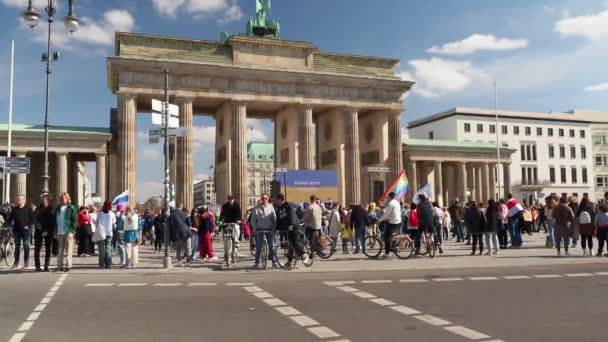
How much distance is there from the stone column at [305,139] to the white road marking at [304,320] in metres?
46.3

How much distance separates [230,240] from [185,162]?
116ft

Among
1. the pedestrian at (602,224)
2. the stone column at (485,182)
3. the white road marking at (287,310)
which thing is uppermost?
the stone column at (485,182)

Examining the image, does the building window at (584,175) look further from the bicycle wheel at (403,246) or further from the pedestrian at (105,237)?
the pedestrian at (105,237)

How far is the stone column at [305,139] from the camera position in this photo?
181 ft

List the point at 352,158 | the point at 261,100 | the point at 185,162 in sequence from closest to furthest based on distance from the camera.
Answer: the point at 185,162 → the point at 261,100 → the point at 352,158

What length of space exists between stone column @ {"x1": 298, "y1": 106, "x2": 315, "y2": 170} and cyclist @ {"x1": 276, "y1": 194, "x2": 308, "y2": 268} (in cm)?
3814

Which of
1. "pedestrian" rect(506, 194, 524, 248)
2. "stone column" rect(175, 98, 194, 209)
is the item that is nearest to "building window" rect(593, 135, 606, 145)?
"stone column" rect(175, 98, 194, 209)

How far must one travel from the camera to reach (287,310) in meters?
9.27

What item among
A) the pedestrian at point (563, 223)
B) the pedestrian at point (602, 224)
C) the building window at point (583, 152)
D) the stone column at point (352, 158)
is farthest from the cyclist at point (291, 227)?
the building window at point (583, 152)

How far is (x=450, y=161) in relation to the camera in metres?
68.3

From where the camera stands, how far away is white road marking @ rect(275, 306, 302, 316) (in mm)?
8968

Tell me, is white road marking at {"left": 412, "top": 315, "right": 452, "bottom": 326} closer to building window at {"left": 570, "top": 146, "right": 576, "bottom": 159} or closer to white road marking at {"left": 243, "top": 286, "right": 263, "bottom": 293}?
white road marking at {"left": 243, "top": 286, "right": 263, "bottom": 293}

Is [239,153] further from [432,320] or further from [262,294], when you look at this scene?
[432,320]

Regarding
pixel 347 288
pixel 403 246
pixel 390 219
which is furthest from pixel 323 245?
pixel 347 288
